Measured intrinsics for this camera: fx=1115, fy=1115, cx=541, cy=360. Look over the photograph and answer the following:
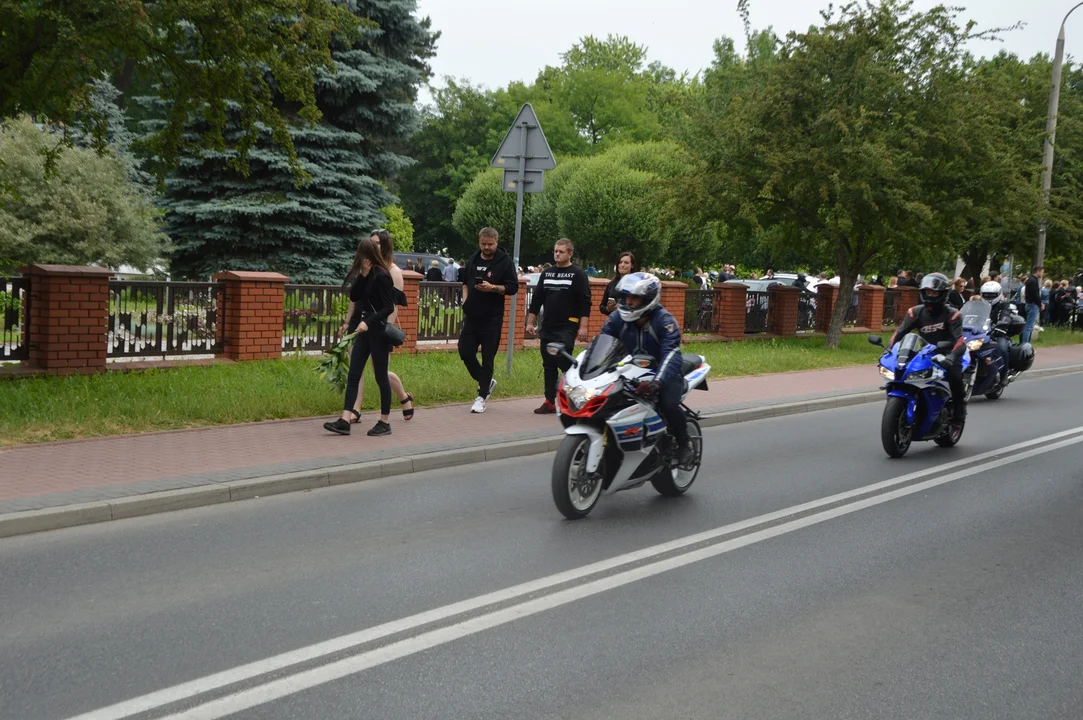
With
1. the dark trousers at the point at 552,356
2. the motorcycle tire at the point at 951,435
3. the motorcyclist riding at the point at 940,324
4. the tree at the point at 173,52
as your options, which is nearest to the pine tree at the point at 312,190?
the tree at the point at 173,52

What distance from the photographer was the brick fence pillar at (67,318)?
40.1 ft

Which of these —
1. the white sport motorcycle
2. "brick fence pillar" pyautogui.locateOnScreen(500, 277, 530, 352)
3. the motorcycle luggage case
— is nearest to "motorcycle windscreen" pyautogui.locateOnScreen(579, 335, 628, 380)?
the white sport motorcycle

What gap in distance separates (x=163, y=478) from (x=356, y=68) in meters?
19.6

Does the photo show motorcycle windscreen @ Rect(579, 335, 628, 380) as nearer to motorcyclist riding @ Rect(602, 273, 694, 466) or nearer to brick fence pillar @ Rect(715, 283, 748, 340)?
motorcyclist riding @ Rect(602, 273, 694, 466)

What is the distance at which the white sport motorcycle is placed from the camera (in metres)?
7.26

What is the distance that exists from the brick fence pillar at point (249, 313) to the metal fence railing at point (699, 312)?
33.4 feet

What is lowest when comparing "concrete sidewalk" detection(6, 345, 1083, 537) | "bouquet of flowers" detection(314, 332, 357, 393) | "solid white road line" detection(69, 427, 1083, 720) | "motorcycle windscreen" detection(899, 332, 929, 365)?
"solid white road line" detection(69, 427, 1083, 720)

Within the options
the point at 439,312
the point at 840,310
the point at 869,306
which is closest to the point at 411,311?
the point at 439,312

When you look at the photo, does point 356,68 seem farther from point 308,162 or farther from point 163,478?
point 163,478

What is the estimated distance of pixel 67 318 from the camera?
1240 cm

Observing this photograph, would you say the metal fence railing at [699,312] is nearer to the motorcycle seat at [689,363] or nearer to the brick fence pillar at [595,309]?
the brick fence pillar at [595,309]

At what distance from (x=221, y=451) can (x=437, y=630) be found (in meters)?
4.59

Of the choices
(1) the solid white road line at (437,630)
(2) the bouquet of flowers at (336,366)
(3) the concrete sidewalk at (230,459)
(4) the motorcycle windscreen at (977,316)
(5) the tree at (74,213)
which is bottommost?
(1) the solid white road line at (437,630)

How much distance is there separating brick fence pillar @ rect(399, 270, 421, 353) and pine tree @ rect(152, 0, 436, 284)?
8286mm
